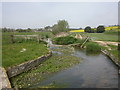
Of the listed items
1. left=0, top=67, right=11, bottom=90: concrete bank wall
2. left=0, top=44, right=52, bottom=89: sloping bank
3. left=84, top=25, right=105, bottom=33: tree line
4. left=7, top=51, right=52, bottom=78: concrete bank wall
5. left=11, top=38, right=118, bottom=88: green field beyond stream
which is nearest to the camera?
left=0, top=67, right=11, bottom=90: concrete bank wall

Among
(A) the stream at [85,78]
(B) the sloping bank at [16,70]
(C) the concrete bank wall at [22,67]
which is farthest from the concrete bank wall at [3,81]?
(A) the stream at [85,78]

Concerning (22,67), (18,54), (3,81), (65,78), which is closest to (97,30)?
(18,54)

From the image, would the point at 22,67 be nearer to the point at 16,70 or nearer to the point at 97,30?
the point at 16,70

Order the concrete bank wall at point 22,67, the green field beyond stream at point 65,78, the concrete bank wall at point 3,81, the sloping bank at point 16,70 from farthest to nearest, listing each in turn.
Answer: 1. the concrete bank wall at point 22,67
2. the green field beyond stream at point 65,78
3. the sloping bank at point 16,70
4. the concrete bank wall at point 3,81

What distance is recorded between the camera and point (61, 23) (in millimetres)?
73125

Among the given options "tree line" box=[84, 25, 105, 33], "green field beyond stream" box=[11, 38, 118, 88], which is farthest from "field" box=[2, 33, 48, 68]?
"tree line" box=[84, 25, 105, 33]

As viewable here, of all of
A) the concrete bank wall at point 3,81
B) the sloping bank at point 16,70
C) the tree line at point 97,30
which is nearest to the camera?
the concrete bank wall at point 3,81

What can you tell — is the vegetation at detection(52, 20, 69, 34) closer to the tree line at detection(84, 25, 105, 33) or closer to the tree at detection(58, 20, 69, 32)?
the tree at detection(58, 20, 69, 32)

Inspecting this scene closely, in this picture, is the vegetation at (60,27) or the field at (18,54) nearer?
the field at (18,54)

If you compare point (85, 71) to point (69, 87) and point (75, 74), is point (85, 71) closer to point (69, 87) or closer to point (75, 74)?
point (75, 74)

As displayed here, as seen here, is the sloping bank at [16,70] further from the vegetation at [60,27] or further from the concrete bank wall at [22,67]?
the vegetation at [60,27]

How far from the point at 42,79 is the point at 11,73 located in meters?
3.29

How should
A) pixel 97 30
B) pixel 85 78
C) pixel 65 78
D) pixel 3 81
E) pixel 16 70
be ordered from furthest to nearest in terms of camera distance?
pixel 97 30, pixel 16 70, pixel 65 78, pixel 85 78, pixel 3 81

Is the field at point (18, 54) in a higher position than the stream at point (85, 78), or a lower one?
higher
